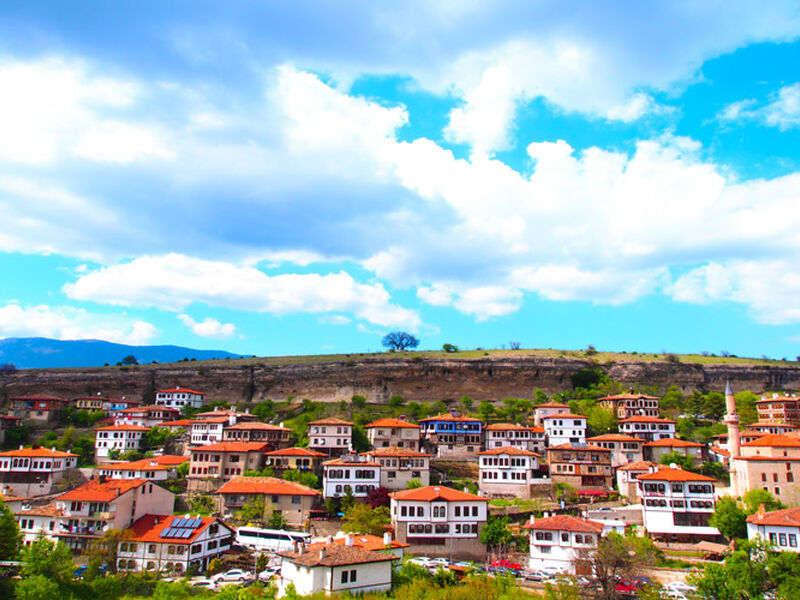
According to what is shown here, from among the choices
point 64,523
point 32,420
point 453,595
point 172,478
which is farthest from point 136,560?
point 32,420

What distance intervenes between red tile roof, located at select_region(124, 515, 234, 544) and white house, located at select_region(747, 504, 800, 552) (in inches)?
1337

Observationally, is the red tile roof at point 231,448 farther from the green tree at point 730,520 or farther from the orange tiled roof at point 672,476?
the green tree at point 730,520

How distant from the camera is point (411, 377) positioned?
10150 centimetres

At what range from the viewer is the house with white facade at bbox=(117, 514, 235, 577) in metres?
40.1

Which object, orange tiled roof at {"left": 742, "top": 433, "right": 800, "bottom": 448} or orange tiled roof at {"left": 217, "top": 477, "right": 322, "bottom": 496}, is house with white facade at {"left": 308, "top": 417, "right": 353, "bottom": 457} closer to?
orange tiled roof at {"left": 217, "top": 477, "right": 322, "bottom": 496}

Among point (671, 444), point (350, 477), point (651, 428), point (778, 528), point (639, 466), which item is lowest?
point (778, 528)

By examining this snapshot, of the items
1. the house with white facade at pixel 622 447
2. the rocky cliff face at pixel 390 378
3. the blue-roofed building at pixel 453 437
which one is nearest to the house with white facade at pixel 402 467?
the blue-roofed building at pixel 453 437

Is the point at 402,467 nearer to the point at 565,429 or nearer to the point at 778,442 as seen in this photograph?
the point at 565,429

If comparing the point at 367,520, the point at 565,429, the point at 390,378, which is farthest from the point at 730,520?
the point at 390,378

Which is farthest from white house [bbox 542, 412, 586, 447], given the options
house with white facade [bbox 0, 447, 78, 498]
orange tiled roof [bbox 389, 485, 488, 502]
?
house with white facade [bbox 0, 447, 78, 498]

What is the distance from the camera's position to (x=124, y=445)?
2640 inches

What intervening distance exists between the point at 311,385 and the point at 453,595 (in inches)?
2824

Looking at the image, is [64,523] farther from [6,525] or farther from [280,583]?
[280,583]

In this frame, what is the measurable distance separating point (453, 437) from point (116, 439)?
113 ft
